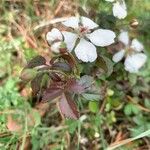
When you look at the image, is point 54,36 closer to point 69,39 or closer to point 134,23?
point 69,39

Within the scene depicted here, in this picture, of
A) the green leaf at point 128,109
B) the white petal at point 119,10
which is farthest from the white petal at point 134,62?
the white petal at point 119,10

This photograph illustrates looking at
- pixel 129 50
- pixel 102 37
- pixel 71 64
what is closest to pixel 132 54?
pixel 129 50

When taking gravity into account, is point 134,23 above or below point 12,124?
above

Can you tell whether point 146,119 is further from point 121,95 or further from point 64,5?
point 64,5

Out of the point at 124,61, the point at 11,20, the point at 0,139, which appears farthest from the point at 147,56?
the point at 0,139

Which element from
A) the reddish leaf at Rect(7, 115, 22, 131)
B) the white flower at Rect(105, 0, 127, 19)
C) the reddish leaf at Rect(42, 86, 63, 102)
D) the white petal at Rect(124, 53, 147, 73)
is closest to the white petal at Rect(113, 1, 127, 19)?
the white flower at Rect(105, 0, 127, 19)

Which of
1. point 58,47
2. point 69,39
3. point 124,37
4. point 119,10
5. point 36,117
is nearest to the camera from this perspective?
point 58,47

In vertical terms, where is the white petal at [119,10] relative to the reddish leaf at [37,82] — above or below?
above

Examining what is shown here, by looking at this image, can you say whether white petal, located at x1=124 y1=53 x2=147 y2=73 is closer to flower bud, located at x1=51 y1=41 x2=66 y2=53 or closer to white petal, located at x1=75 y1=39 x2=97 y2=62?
white petal, located at x1=75 y1=39 x2=97 y2=62

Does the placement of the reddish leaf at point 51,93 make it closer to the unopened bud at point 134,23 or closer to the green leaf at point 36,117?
the green leaf at point 36,117
